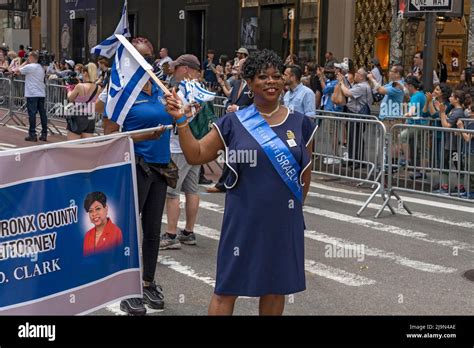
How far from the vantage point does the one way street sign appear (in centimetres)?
1391

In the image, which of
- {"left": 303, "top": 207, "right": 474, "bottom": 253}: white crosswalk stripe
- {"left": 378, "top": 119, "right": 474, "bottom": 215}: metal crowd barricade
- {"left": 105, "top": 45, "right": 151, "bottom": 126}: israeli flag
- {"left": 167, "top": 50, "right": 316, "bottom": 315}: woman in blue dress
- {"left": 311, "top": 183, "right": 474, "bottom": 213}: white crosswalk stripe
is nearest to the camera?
{"left": 167, "top": 50, "right": 316, "bottom": 315}: woman in blue dress

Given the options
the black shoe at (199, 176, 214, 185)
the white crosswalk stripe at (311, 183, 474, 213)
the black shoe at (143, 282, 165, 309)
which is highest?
the black shoe at (143, 282, 165, 309)

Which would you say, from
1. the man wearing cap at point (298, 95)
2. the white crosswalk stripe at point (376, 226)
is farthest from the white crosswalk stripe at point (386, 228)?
the man wearing cap at point (298, 95)

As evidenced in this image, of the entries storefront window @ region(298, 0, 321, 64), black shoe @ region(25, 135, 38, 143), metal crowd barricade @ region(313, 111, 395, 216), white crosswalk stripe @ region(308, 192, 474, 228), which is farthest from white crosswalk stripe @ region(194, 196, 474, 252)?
storefront window @ region(298, 0, 321, 64)

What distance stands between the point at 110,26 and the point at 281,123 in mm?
35075

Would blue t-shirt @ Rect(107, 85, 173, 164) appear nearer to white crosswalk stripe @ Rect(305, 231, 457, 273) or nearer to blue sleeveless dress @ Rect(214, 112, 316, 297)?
blue sleeveless dress @ Rect(214, 112, 316, 297)

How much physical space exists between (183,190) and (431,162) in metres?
3.60

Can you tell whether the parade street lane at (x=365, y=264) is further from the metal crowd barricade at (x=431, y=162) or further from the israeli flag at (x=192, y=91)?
the israeli flag at (x=192, y=91)

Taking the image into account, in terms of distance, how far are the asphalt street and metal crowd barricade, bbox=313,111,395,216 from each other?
1.34ft

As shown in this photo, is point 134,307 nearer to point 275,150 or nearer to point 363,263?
point 275,150

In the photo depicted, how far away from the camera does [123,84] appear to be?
6156 millimetres

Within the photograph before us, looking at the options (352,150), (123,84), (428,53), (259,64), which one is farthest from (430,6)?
(259,64)

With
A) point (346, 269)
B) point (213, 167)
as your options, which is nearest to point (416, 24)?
point (213, 167)

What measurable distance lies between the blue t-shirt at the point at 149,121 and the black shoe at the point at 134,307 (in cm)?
110
